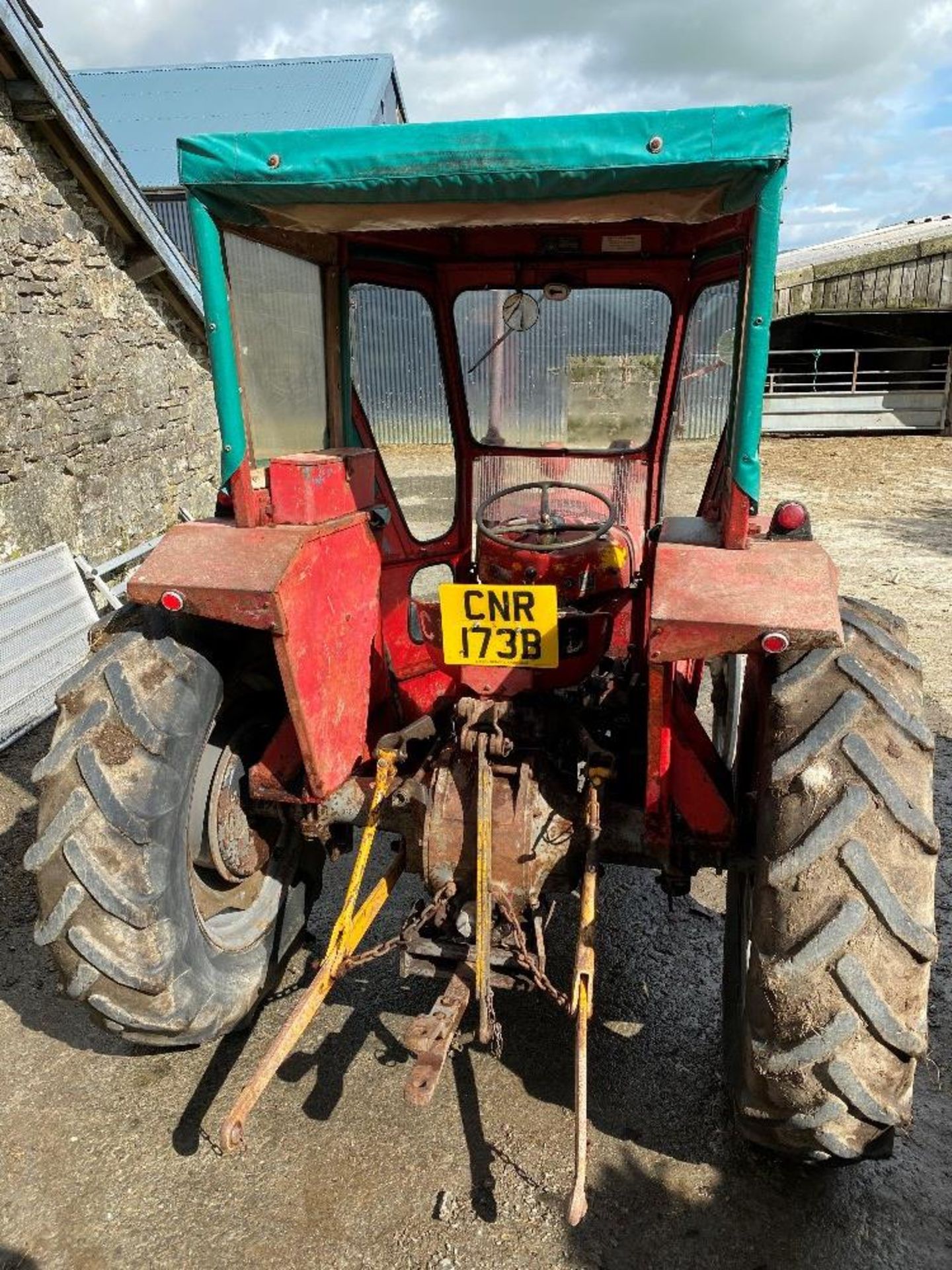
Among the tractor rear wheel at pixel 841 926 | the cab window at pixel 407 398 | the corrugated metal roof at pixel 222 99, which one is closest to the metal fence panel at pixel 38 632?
the cab window at pixel 407 398

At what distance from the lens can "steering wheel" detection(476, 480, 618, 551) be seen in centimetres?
320

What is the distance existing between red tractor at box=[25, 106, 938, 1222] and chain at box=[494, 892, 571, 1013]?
0.01 metres

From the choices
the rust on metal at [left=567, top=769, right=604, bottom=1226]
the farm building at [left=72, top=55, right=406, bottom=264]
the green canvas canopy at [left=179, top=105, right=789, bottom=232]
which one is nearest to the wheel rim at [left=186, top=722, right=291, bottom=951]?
the rust on metal at [left=567, top=769, right=604, bottom=1226]

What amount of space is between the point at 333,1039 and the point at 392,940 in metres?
0.65

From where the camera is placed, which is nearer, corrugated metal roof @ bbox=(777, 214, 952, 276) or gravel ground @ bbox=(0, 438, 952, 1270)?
gravel ground @ bbox=(0, 438, 952, 1270)

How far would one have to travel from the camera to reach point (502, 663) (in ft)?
8.87

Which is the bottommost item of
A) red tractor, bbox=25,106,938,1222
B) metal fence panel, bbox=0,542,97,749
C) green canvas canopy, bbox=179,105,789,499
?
metal fence panel, bbox=0,542,97,749

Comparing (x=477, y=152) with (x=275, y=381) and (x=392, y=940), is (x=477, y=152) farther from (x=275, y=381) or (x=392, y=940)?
(x=392, y=940)

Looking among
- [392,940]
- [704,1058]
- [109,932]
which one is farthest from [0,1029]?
[704,1058]

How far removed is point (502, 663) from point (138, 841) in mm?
1061

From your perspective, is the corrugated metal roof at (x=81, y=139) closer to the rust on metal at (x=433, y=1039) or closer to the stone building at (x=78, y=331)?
the stone building at (x=78, y=331)

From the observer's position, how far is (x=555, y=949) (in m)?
3.26

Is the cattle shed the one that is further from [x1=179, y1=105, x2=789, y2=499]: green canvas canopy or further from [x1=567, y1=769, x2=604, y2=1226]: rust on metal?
[x1=567, y1=769, x2=604, y2=1226]: rust on metal

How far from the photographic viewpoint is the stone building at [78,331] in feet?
19.9
